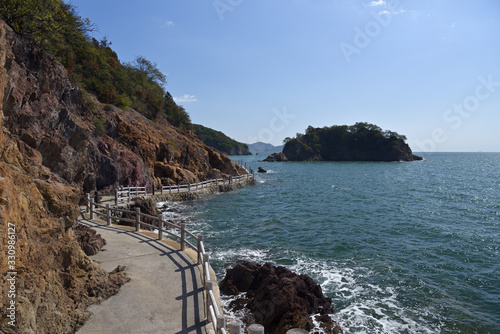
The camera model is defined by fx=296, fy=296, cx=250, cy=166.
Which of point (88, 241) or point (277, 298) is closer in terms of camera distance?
point (88, 241)

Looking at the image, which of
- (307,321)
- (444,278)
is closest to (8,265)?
(307,321)

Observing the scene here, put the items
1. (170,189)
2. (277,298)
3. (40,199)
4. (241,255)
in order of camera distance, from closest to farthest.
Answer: (40,199) → (277,298) → (241,255) → (170,189)

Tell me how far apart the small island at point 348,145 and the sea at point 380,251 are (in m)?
122

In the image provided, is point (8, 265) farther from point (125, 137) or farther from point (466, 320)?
point (125, 137)

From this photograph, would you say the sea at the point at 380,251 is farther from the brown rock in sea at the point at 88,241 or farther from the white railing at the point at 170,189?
the brown rock in sea at the point at 88,241

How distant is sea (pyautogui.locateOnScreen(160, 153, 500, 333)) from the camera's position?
36.4 ft

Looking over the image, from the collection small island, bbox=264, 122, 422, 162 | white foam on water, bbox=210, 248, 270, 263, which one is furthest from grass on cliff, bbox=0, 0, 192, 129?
small island, bbox=264, 122, 422, 162

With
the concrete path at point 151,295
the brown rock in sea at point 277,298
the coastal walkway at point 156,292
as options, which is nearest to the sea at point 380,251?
the brown rock in sea at point 277,298

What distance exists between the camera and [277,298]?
10219 millimetres

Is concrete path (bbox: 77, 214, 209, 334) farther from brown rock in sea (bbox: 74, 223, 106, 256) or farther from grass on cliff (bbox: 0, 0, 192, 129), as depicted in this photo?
grass on cliff (bbox: 0, 0, 192, 129)

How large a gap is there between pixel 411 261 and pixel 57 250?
53.3ft

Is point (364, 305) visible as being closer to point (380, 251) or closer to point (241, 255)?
point (380, 251)

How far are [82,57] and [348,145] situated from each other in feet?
473

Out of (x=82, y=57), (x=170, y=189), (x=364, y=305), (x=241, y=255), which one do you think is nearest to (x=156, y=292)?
(x=364, y=305)
